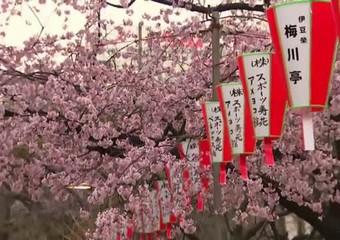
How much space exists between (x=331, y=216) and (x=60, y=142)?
4566 mm

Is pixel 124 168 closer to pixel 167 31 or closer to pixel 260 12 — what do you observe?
pixel 167 31

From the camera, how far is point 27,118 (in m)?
8.48

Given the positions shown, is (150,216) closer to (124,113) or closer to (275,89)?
(124,113)

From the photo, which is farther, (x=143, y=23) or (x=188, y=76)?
(x=143, y=23)

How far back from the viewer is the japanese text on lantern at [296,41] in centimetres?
487

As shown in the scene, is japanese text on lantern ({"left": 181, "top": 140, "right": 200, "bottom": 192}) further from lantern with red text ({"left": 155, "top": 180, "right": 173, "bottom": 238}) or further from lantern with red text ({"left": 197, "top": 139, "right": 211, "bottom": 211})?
lantern with red text ({"left": 155, "top": 180, "right": 173, "bottom": 238})

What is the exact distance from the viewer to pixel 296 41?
16.1 ft

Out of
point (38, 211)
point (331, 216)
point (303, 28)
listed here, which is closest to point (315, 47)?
point (303, 28)

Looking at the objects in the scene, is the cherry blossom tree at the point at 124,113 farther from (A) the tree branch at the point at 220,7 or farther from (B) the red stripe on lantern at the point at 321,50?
(B) the red stripe on lantern at the point at 321,50

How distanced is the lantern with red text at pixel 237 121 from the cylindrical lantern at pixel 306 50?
4.26 ft

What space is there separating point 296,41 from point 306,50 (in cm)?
10

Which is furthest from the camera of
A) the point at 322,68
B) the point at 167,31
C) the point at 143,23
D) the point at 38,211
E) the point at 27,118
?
the point at 38,211

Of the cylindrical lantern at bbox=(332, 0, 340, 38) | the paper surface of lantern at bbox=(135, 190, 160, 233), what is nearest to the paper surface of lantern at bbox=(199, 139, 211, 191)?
the paper surface of lantern at bbox=(135, 190, 160, 233)

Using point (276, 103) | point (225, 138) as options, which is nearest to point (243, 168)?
point (225, 138)
